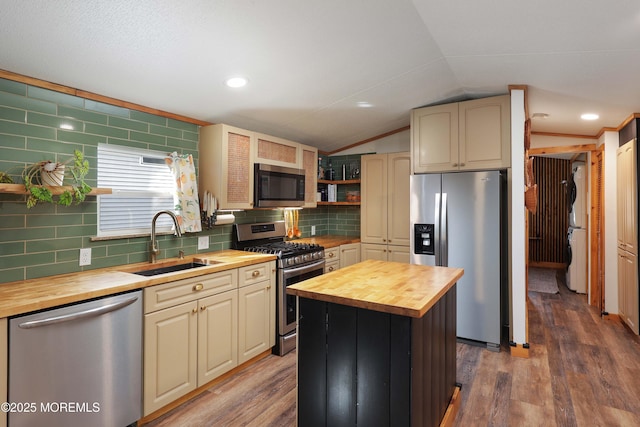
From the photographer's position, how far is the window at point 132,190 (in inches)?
99.5

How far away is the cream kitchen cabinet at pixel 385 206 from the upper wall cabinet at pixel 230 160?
154 cm

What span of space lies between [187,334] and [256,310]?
0.70 m

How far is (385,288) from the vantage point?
72.2 inches

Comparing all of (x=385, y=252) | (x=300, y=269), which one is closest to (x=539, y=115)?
(x=385, y=252)

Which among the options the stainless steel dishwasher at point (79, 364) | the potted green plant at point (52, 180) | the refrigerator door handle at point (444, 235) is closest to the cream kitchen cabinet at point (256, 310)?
the stainless steel dishwasher at point (79, 364)

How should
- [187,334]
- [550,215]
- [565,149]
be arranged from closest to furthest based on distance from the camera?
[187,334]
[565,149]
[550,215]

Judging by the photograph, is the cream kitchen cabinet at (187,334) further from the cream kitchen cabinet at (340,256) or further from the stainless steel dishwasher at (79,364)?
the cream kitchen cabinet at (340,256)

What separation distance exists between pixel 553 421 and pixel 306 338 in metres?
1.66

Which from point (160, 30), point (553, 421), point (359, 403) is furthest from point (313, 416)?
point (160, 30)

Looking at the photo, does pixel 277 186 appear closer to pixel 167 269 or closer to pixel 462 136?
pixel 167 269

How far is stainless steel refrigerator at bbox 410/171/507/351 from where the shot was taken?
3.26 metres

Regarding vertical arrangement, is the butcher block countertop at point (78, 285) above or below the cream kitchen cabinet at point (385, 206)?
below

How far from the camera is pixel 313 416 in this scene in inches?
70.8

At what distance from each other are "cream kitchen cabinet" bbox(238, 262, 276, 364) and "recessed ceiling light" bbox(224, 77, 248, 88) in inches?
55.9
